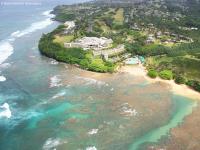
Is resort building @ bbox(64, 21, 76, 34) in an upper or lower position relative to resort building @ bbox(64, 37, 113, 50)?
lower

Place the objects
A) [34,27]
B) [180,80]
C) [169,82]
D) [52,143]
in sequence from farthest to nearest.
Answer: [34,27] → [169,82] → [180,80] → [52,143]

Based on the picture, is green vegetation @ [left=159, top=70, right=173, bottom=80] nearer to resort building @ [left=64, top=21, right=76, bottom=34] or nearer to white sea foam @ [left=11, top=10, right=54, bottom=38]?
resort building @ [left=64, top=21, right=76, bottom=34]

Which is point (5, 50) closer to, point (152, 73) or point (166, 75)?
point (152, 73)

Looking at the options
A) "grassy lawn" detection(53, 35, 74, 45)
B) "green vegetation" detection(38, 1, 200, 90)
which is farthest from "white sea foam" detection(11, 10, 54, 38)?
"grassy lawn" detection(53, 35, 74, 45)

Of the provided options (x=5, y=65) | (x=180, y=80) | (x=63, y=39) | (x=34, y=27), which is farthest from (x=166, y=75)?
(x=34, y=27)

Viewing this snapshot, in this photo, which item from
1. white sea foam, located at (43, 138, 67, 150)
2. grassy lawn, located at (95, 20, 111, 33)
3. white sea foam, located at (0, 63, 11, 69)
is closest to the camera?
white sea foam, located at (43, 138, 67, 150)

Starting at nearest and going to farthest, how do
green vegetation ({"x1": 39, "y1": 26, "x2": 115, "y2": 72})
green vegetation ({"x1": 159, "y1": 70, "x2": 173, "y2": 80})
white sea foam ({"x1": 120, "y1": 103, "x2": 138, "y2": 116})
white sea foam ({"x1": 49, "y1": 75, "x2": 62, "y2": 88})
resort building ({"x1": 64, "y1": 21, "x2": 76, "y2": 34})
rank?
white sea foam ({"x1": 120, "y1": 103, "x2": 138, "y2": 116})
white sea foam ({"x1": 49, "y1": 75, "x2": 62, "y2": 88})
green vegetation ({"x1": 159, "y1": 70, "x2": 173, "y2": 80})
green vegetation ({"x1": 39, "y1": 26, "x2": 115, "y2": 72})
resort building ({"x1": 64, "y1": 21, "x2": 76, "y2": 34})

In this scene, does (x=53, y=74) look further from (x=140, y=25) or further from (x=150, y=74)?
(x=140, y=25)
